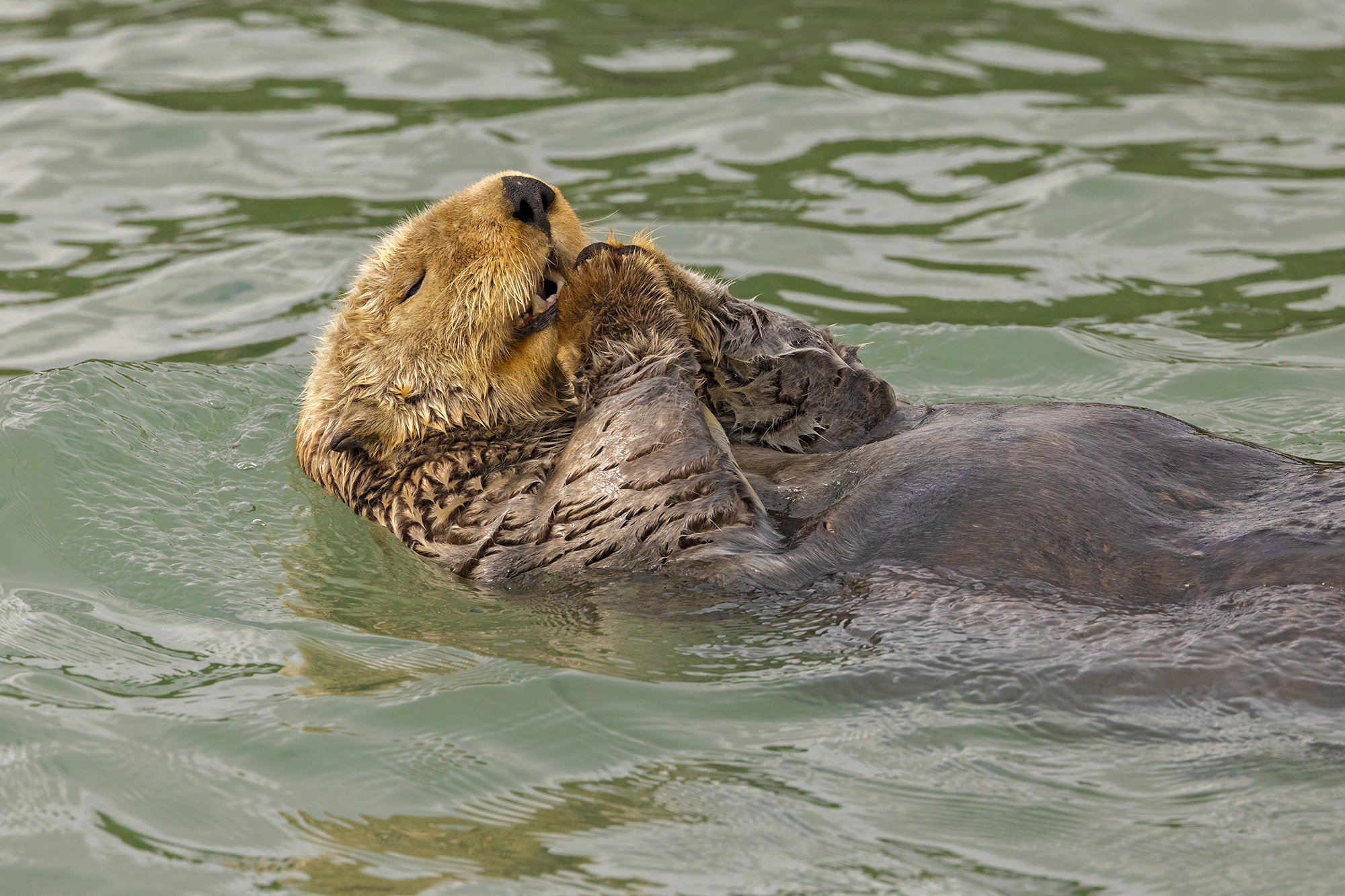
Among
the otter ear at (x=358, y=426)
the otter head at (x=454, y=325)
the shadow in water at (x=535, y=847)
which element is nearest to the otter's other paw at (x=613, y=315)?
the otter head at (x=454, y=325)

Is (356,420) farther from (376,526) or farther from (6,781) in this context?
(6,781)

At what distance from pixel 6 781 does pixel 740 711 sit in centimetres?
175

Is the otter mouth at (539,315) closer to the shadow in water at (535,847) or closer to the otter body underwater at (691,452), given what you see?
the otter body underwater at (691,452)

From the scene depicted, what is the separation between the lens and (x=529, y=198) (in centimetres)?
398

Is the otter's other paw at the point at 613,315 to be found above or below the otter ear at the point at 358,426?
above

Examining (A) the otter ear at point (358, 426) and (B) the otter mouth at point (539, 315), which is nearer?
(B) the otter mouth at point (539, 315)

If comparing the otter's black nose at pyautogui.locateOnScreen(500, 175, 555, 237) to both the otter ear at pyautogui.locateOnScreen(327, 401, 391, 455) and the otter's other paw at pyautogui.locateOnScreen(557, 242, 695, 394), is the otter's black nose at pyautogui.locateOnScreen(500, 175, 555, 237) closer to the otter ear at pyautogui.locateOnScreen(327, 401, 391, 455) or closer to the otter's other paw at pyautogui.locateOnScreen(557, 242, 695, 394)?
the otter's other paw at pyautogui.locateOnScreen(557, 242, 695, 394)

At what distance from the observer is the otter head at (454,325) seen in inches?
158

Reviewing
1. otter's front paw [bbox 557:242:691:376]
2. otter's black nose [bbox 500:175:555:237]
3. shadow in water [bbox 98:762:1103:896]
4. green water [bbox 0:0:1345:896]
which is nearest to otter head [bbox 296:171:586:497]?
otter's black nose [bbox 500:175:555:237]

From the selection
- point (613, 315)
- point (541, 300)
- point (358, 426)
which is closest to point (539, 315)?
point (541, 300)

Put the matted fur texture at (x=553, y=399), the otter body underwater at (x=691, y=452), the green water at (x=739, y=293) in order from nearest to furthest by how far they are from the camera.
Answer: the green water at (x=739, y=293), the otter body underwater at (x=691, y=452), the matted fur texture at (x=553, y=399)

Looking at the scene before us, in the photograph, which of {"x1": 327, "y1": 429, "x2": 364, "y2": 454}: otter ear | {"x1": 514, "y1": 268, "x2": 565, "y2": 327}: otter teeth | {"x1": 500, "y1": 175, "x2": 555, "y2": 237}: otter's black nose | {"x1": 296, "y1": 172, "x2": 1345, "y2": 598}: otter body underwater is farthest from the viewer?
{"x1": 327, "y1": 429, "x2": 364, "y2": 454}: otter ear

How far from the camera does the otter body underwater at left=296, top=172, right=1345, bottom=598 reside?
3510 millimetres

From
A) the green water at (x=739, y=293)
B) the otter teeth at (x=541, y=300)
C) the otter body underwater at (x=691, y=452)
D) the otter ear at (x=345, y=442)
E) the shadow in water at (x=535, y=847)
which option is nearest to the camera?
the shadow in water at (x=535, y=847)
